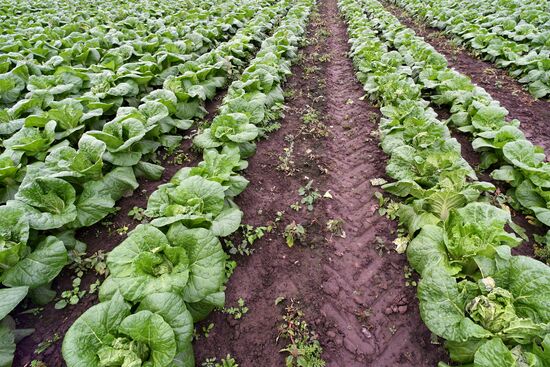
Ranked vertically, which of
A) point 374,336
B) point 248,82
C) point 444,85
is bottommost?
point 374,336

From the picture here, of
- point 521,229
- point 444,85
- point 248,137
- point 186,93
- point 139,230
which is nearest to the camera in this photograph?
point 139,230

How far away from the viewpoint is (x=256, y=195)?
4680 mm

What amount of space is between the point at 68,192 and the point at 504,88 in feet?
29.3

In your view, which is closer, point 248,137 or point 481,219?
point 481,219

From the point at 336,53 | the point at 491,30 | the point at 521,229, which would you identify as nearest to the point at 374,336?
the point at 521,229

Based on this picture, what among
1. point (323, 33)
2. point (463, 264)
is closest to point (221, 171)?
point (463, 264)

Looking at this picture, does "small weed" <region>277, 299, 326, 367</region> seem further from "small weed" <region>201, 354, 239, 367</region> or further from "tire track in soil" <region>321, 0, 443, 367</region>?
"small weed" <region>201, 354, 239, 367</region>

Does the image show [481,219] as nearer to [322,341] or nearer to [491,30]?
[322,341]

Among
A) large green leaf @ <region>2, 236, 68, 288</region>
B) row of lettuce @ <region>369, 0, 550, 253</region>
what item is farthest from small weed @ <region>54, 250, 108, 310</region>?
row of lettuce @ <region>369, 0, 550, 253</region>

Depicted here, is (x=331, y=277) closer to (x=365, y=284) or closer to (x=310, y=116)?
(x=365, y=284)

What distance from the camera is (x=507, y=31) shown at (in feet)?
30.7

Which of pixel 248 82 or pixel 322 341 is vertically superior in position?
pixel 248 82

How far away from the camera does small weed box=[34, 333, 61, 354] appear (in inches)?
113

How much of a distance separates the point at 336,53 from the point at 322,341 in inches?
378
